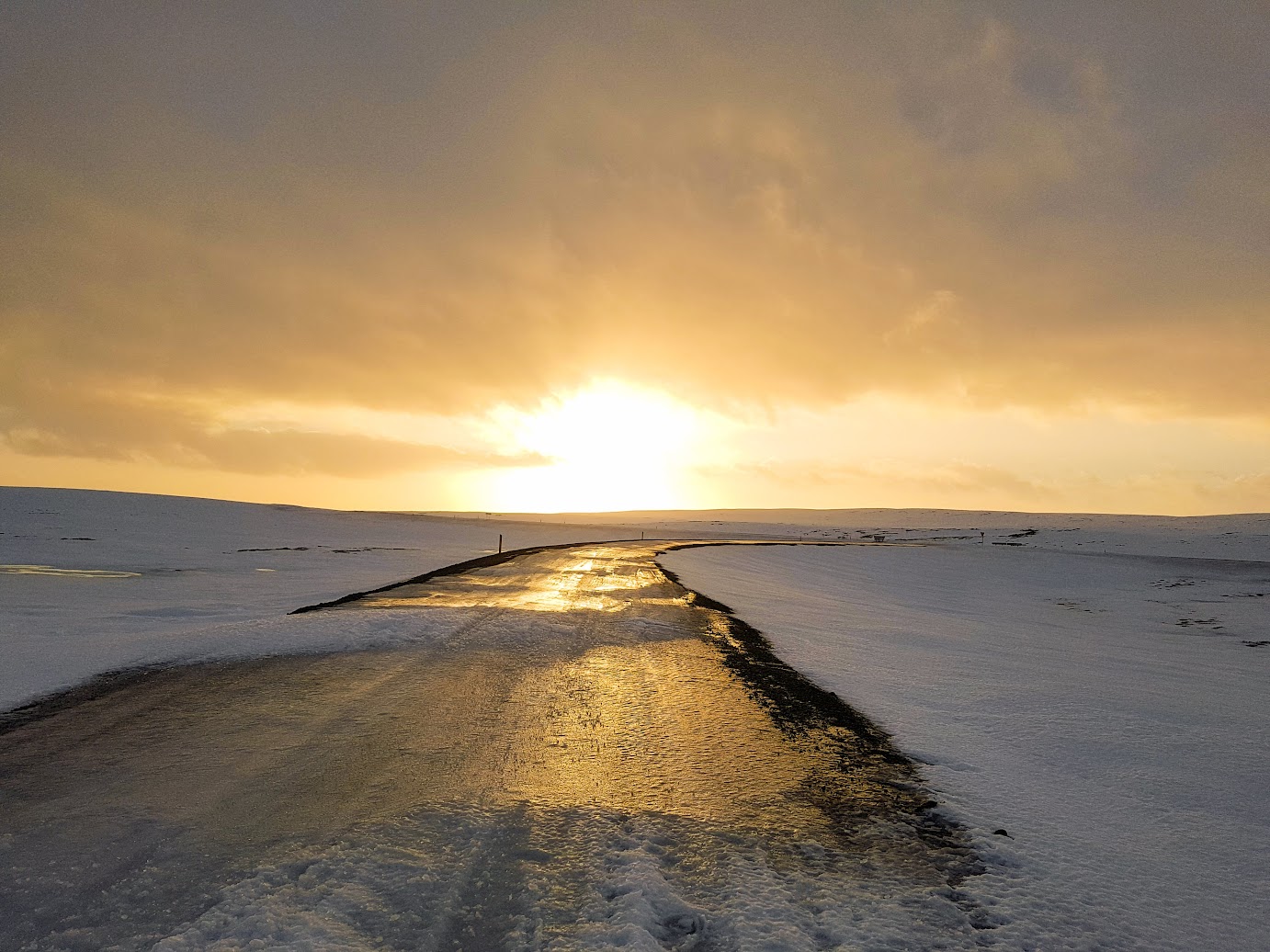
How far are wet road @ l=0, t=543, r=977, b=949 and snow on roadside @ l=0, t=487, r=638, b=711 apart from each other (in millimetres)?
2048

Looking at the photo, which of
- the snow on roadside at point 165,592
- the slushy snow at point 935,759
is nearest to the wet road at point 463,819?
the slushy snow at point 935,759

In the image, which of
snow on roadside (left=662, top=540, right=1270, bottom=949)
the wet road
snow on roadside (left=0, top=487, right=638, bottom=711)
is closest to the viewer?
the wet road

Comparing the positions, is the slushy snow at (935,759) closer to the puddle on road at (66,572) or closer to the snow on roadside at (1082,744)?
the snow on roadside at (1082,744)

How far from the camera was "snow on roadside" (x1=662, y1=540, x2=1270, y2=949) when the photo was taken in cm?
388

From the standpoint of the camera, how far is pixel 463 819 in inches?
180

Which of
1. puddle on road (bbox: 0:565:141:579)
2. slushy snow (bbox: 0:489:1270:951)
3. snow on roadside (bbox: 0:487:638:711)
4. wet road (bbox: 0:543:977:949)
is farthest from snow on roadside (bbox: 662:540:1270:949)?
puddle on road (bbox: 0:565:141:579)

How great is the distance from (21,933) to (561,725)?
4.16 metres

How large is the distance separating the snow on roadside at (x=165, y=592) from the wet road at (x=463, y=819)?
6.72ft

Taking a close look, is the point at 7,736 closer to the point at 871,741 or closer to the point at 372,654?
the point at 372,654

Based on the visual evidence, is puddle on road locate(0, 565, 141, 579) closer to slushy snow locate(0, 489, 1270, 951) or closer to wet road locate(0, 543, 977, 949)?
slushy snow locate(0, 489, 1270, 951)

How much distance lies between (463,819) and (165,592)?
19.3 metres

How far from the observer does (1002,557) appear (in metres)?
45.4

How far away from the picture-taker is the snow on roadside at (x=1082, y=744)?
3877 mm

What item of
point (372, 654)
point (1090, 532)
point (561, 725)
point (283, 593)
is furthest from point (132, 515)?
Answer: point (1090, 532)
